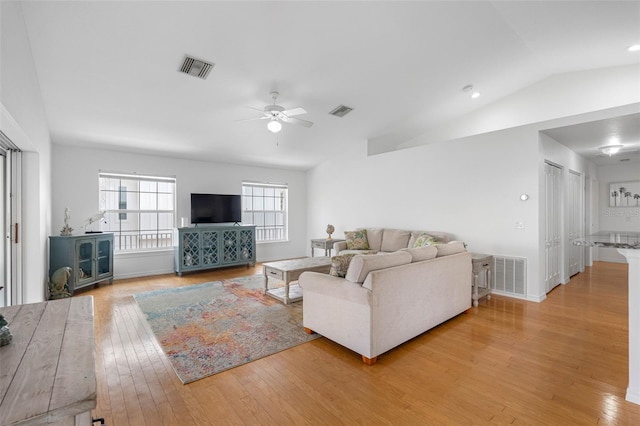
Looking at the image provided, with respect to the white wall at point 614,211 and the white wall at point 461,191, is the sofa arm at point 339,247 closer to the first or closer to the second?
the white wall at point 461,191

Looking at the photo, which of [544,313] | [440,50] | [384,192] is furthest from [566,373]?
[384,192]

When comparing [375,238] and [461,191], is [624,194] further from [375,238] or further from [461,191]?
[375,238]

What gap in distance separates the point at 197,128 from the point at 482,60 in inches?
176

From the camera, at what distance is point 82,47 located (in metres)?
2.98

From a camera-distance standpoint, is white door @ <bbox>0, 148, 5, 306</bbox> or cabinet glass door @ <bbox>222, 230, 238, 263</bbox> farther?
cabinet glass door @ <bbox>222, 230, 238, 263</bbox>

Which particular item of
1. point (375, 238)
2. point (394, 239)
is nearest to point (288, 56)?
point (394, 239)

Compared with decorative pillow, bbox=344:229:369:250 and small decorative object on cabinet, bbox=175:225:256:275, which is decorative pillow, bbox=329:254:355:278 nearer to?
decorative pillow, bbox=344:229:369:250

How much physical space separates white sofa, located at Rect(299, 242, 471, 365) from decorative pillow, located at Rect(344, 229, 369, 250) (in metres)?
2.65

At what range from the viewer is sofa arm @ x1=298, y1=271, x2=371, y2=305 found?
8.42 ft

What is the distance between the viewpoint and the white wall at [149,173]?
5199 mm

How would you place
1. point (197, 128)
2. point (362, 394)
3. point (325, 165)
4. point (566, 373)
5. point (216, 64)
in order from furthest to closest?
1. point (325, 165)
2. point (197, 128)
3. point (216, 64)
4. point (566, 373)
5. point (362, 394)

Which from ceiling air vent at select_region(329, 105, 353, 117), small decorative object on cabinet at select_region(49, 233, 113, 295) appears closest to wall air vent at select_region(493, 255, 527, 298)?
ceiling air vent at select_region(329, 105, 353, 117)

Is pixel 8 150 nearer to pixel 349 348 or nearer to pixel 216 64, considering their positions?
pixel 216 64

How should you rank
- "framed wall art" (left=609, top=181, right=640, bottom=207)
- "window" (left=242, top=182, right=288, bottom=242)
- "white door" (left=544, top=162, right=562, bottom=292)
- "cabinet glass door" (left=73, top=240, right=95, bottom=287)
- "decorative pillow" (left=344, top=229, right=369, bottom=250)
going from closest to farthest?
"white door" (left=544, top=162, right=562, bottom=292)
"cabinet glass door" (left=73, top=240, right=95, bottom=287)
"decorative pillow" (left=344, top=229, right=369, bottom=250)
"framed wall art" (left=609, top=181, right=640, bottom=207)
"window" (left=242, top=182, right=288, bottom=242)
